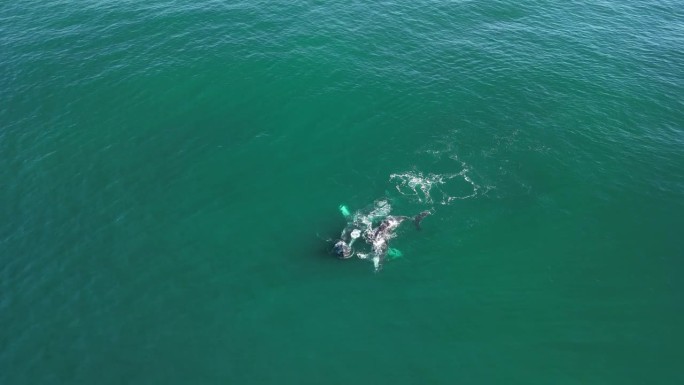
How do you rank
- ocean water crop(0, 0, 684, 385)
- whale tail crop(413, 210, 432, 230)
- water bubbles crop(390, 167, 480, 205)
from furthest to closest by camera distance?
water bubbles crop(390, 167, 480, 205) < whale tail crop(413, 210, 432, 230) < ocean water crop(0, 0, 684, 385)

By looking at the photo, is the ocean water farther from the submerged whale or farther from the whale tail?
the submerged whale

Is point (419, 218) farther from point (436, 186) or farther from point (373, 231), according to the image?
point (436, 186)

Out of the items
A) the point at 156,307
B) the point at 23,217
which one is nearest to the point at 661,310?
the point at 156,307

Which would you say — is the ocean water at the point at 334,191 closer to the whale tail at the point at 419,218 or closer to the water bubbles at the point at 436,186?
the water bubbles at the point at 436,186

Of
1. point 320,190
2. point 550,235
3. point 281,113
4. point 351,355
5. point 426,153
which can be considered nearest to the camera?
point 351,355

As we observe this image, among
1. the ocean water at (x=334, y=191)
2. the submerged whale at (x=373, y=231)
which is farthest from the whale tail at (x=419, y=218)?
the ocean water at (x=334, y=191)

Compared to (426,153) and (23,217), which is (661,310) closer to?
(426,153)

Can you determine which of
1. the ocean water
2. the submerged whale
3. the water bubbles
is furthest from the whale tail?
the water bubbles

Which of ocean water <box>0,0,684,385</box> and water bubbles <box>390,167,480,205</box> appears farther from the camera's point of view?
water bubbles <box>390,167,480,205</box>
